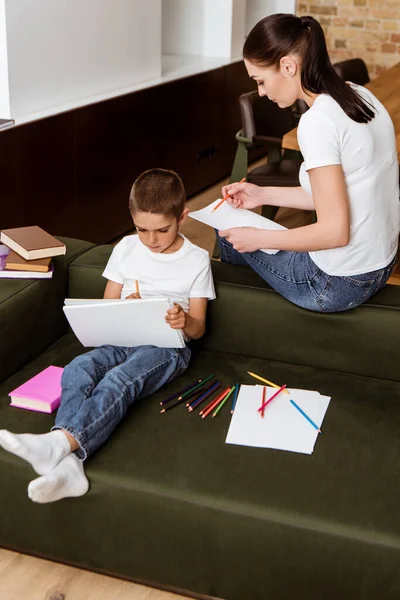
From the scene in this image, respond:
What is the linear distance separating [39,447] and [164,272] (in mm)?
749

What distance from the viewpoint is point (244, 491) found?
6.41 feet

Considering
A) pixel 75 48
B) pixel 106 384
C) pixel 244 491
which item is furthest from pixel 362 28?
pixel 244 491

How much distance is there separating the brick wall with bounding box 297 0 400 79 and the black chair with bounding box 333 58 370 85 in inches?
73.7

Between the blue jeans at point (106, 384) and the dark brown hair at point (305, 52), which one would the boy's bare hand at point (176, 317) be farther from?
the dark brown hair at point (305, 52)

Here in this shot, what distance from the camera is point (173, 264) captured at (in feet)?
8.31

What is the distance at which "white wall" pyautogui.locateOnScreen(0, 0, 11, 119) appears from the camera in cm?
359

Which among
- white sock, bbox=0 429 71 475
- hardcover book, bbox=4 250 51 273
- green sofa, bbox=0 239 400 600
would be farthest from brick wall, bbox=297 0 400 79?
white sock, bbox=0 429 71 475

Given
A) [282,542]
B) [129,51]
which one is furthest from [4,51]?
[282,542]

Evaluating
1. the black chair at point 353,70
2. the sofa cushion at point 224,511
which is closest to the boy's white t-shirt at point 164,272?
the sofa cushion at point 224,511

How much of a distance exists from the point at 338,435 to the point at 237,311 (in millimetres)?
581

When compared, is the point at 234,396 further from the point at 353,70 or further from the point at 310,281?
the point at 353,70

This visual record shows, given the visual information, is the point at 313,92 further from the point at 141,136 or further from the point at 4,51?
the point at 141,136

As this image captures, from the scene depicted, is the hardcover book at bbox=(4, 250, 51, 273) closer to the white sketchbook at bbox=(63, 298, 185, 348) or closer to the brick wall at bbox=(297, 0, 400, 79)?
the white sketchbook at bbox=(63, 298, 185, 348)

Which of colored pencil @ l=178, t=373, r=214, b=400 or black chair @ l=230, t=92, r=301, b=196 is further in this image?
black chair @ l=230, t=92, r=301, b=196
